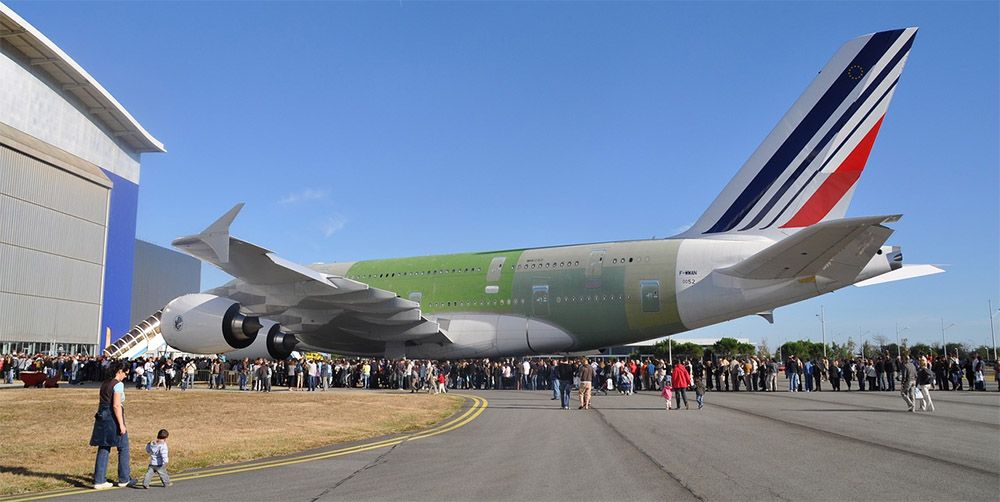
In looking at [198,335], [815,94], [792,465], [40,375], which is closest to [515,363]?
[198,335]

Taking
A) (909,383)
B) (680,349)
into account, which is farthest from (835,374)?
(680,349)

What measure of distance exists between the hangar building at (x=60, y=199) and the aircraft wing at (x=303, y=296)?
23605 mm

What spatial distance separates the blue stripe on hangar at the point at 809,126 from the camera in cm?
2231

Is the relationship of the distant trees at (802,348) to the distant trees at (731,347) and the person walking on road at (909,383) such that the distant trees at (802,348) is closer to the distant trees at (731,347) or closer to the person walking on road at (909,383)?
the distant trees at (731,347)

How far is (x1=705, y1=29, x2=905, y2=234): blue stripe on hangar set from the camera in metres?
22.3

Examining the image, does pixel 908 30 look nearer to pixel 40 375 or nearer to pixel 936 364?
pixel 936 364

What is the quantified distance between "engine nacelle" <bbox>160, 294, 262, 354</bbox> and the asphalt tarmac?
14816 millimetres

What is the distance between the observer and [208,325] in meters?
25.9

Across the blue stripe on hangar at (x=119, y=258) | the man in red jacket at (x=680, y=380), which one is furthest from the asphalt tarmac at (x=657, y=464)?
the blue stripe on hangar at (x=119, y=258)

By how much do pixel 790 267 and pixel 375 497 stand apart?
16301 mm

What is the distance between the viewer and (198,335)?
26.1m

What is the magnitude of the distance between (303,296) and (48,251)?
31.2 m

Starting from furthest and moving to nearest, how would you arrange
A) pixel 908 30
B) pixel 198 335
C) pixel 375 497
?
pixel 198 335, pixel 908 30, pixel 375 497

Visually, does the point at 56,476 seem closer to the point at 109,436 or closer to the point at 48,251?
the point at 109,436
